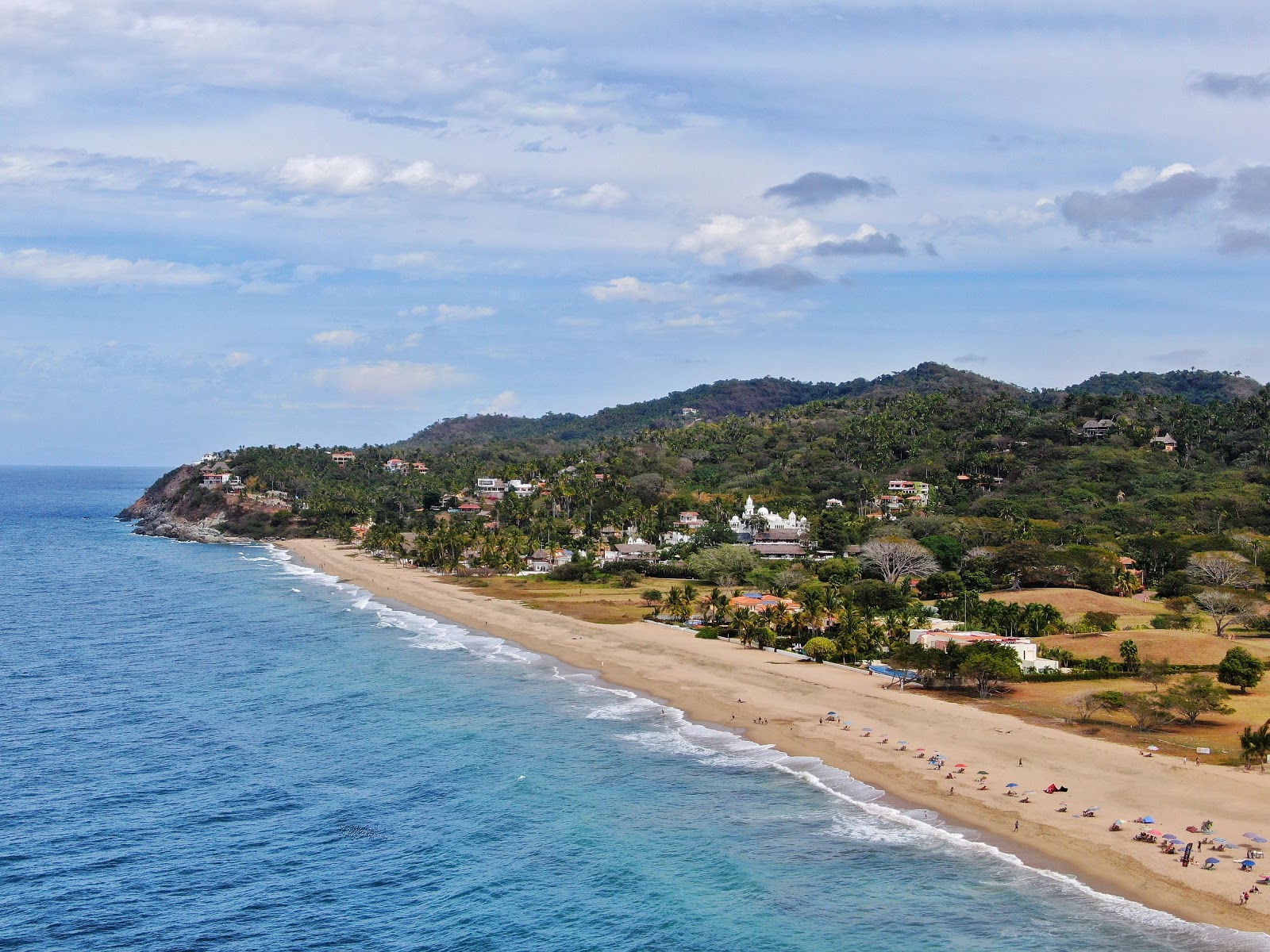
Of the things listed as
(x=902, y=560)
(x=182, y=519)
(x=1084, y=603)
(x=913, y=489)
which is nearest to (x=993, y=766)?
(x=1084, y=603)

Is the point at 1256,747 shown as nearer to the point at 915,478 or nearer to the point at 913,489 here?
the point at 913,489

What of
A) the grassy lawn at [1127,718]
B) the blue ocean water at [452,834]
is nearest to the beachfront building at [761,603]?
the blue ocean water at [452,834]

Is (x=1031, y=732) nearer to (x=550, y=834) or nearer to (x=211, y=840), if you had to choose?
(x=550, y=834)

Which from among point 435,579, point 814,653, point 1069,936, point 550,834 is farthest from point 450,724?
point 435,579

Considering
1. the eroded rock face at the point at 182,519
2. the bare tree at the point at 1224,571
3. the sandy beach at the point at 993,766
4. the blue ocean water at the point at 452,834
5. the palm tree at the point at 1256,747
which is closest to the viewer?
the blue ocean water at the point at 452,834

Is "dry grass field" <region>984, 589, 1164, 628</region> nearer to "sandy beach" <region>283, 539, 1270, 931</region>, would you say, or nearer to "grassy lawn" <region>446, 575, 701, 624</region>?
"sandy beach" <region>283, 539, 1270, 931</region>

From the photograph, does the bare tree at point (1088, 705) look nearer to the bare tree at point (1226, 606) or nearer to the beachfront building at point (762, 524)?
the bare tree at point (1226, 606)

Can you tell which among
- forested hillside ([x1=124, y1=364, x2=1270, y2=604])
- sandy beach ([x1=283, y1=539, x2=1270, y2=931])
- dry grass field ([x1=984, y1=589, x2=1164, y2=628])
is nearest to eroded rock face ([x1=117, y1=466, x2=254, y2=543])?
forested hillside ([x1=124, y1=364, x2=1270, y2=604])
